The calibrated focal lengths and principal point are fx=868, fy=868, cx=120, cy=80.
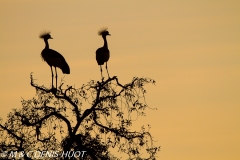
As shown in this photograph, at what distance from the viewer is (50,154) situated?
21766mm

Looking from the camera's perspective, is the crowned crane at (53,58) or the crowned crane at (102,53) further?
the crowned crane at (102,53)

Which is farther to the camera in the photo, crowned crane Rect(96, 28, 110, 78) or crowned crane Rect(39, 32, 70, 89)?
crowned crane Rect(96, 28, 110, 78)

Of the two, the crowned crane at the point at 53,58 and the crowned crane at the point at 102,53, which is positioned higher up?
the crowned crane at the point at 102,53

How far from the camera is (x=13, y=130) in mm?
22094

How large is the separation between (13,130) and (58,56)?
5.56 m

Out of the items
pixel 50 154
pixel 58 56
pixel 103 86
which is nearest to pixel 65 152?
pixel 50 154

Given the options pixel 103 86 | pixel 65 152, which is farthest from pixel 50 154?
pixel 103 86

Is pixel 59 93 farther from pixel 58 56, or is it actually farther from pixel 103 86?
pixel 58 56

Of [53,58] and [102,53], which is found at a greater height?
[102,53]

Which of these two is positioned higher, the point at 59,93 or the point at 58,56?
the point at 58,56

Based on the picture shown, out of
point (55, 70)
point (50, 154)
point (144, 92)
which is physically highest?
point (55, 70)

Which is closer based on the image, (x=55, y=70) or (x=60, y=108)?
(x=60, y=108)

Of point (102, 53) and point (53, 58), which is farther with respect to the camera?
point (102, 53)

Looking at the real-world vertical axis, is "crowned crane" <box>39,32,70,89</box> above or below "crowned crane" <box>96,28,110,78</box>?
below
